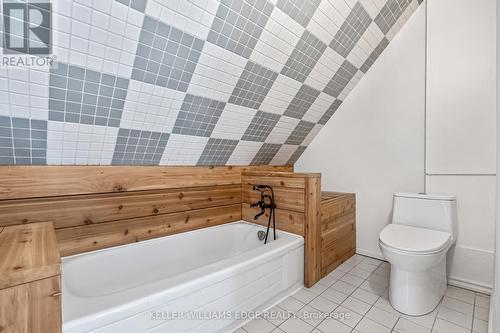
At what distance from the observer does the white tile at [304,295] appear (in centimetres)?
168

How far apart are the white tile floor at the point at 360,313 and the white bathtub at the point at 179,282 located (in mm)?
114

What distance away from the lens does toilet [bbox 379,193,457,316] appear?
145 cm

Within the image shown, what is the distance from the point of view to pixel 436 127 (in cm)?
191

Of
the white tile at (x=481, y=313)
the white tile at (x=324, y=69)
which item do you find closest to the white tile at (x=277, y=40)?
the white tile at (x=324, y=69)

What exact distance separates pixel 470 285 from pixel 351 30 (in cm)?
212

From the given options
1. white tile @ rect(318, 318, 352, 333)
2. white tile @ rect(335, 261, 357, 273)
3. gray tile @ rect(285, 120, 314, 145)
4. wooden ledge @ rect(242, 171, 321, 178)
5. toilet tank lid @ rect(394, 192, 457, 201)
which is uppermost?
gray tile @ rect(285, 120, 314, 145)

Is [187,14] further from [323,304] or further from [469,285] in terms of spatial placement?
[469,285]

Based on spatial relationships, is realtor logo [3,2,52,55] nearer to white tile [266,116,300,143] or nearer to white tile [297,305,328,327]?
white tile [266,116,300,143]

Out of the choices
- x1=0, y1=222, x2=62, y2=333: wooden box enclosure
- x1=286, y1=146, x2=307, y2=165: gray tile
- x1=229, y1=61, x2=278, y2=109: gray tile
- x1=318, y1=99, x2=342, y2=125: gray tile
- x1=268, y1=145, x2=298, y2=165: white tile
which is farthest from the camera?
x1=286, y1=146, x2=307, y2=165: gray tile

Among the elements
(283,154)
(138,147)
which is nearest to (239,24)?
(138,147)

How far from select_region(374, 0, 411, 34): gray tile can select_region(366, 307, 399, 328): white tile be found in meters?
2.10

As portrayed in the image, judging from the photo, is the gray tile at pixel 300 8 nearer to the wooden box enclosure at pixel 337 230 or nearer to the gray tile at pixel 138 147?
the gray tile at pixel 138 147

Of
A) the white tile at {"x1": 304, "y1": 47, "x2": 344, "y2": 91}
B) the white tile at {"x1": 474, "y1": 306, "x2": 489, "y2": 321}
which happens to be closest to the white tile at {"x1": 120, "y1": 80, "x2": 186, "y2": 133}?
the white tile at {"x1": 304, "y1": 47, "x2": 344, "y2": 91}

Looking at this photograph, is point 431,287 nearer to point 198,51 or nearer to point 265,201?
point 265,201
